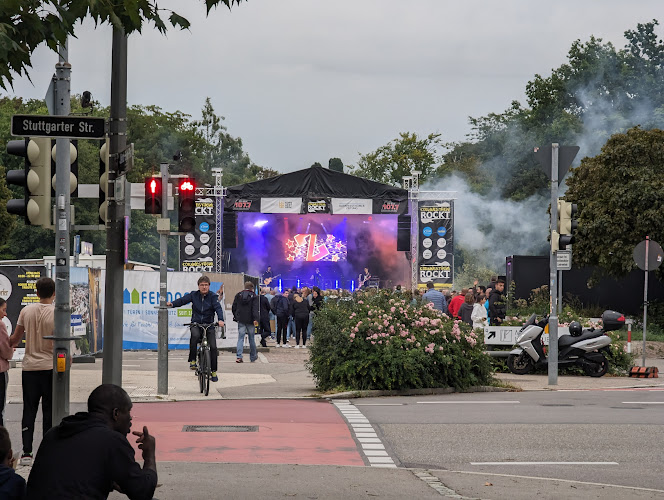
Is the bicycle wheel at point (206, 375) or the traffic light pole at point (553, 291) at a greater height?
the traffic light pole at point (553, 291)

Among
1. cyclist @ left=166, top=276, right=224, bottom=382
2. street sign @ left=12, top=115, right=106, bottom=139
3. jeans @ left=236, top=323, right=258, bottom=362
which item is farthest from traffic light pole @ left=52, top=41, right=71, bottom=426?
jeans @ left=236, top=323, right=258, bottom=362

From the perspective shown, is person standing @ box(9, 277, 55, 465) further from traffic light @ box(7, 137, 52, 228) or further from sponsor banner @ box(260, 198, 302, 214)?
sponsor banner @ box(260, 198, 302, 214)

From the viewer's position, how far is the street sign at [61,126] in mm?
9594

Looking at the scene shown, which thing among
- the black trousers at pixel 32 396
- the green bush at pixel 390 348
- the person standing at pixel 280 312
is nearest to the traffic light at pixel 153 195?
the green bush at pixel 390 348

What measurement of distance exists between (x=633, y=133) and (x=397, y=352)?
83.5 feet

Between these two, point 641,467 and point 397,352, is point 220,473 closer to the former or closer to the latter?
point 641,467

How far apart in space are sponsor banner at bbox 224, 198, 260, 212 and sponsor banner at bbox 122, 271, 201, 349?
14.4 meters

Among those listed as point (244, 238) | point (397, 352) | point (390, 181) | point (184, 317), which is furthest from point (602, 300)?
point (390, 181)

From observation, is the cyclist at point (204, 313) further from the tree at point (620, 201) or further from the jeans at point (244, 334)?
the tree at point (620, 201)

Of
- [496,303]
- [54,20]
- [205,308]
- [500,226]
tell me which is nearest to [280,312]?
[496,303]

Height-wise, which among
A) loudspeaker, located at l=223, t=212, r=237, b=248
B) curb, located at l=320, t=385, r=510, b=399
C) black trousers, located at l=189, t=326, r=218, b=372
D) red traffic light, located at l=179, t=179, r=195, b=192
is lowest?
curb, located at l=320, t=385, r=510, b=399

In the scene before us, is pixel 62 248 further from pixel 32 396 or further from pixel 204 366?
pixel 204 366

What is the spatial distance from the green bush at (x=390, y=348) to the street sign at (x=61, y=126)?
9.70 metres

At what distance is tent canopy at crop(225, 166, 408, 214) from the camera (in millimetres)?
44531
